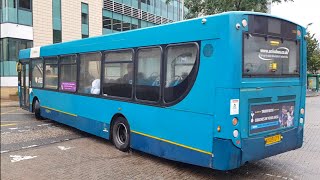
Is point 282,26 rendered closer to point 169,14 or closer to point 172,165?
point 172,165

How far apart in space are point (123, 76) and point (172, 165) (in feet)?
7.46

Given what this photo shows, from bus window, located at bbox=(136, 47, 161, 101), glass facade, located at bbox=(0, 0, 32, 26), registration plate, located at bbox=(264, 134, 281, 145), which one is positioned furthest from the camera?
glass facade, located at bbox=(0, 0, 32, 26)

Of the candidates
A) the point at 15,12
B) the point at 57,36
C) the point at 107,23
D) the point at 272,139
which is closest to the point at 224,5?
the point at 272,139

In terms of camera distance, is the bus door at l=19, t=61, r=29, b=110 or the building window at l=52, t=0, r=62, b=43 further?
the building window at l=52, t=0, r=62, b=43

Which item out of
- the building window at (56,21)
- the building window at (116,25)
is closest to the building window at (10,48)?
the building window at (56,21)

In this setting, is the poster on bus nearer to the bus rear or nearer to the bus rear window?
the bus rear

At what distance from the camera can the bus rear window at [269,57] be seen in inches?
215

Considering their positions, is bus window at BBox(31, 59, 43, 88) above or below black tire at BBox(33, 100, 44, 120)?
above

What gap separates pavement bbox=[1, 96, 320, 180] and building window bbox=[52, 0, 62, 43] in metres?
20.8

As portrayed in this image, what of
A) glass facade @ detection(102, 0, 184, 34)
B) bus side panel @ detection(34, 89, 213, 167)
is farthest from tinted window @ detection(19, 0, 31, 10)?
bus side panel @ detection(34, 89, 213, 167)

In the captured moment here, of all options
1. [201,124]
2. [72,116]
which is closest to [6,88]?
[72,116]

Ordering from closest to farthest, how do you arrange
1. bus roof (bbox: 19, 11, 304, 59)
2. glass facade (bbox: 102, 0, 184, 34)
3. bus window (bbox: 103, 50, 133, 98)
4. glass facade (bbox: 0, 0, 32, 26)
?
1. bus roof (bbox: 19, 11, 304, 59)
2. bus window (bbox: 103, 50, 133, 98)
3. glass facade (bbox: 0, 0, 32, 26)
4. glass facade (bbox: 102, 0, 184, 34)

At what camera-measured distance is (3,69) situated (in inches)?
990

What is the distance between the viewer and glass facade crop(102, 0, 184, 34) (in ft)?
114
